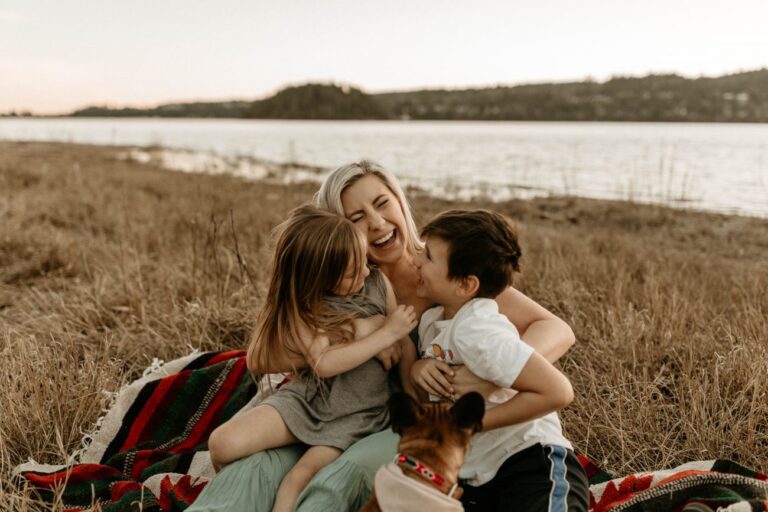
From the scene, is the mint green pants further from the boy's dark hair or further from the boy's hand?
the boy's dark hair

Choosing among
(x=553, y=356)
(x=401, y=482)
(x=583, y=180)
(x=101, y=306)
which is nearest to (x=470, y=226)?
(x=553, y=356)

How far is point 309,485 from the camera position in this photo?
94.4 inches

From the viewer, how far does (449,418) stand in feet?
6.17

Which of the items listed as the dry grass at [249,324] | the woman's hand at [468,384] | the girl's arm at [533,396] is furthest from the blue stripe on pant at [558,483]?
the dry grass at [249,324]

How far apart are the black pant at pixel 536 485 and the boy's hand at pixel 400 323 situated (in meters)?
0.69

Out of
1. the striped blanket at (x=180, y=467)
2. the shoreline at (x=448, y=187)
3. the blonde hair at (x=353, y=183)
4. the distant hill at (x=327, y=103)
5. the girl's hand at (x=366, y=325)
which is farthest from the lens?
the distant hill at (x=327, y=103)

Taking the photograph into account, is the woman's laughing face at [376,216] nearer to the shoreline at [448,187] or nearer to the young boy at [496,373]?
the young boy at [496,373]

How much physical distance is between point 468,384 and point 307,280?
900 mm

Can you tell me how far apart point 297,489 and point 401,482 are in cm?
86

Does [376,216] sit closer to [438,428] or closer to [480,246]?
[480,246]

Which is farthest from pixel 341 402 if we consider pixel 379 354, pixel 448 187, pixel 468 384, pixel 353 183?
pixel 448 187

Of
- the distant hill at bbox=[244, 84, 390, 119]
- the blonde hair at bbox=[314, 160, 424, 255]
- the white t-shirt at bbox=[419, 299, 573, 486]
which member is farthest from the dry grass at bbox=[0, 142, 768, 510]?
the distant hill at bbox=[244, 84, 390, 119]

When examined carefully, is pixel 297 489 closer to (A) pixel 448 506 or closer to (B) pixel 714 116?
(A) pixel 448 506

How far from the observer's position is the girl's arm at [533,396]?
2.16 m
